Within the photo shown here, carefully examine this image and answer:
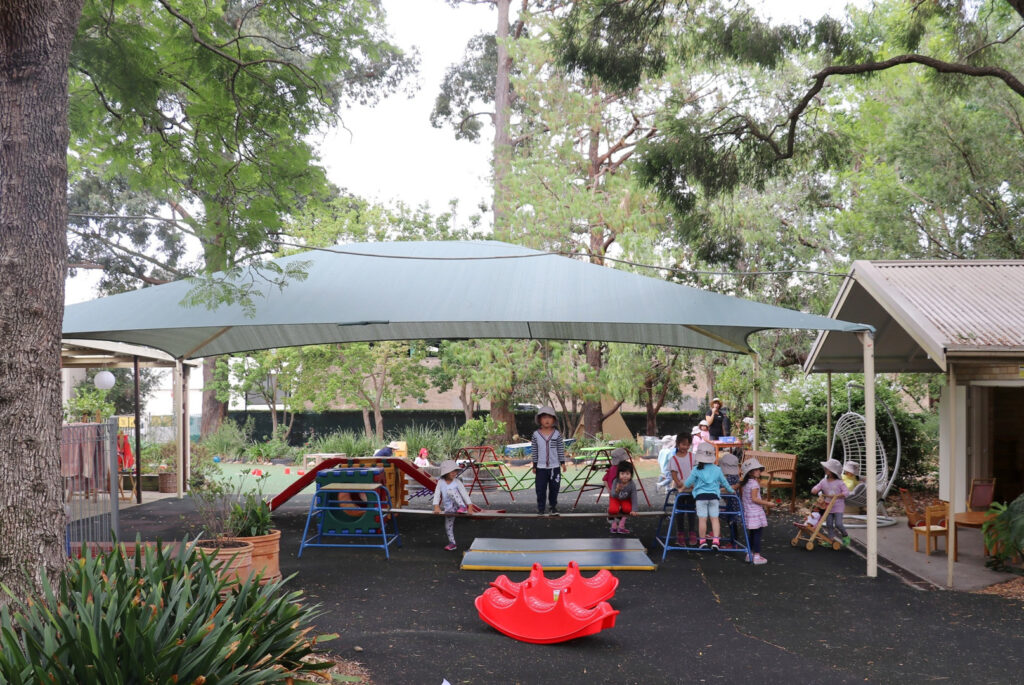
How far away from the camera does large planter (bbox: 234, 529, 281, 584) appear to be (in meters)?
7.54

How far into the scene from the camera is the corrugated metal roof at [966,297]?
27.7 ft

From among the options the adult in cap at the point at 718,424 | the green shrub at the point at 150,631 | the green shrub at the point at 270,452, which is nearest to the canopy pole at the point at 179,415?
the green shrub at the point at 270,452

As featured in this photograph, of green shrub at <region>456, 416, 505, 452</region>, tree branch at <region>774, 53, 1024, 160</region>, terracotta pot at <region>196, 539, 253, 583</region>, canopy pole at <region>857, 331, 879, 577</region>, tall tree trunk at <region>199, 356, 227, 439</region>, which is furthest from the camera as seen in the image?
tall tree trunk at <region>199, 356, 227, 439</region>

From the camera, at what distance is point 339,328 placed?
47.3ft

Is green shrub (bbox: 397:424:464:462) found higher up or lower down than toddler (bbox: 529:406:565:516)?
lower down

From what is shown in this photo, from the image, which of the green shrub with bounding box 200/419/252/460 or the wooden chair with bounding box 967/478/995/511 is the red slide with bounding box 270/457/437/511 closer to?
the wooden chair with bounding box 967/478/995/511

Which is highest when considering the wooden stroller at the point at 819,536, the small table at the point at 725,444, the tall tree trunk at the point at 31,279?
the tall tree trunk at the point at 31,279

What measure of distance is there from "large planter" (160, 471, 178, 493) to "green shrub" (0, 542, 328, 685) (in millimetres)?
12501

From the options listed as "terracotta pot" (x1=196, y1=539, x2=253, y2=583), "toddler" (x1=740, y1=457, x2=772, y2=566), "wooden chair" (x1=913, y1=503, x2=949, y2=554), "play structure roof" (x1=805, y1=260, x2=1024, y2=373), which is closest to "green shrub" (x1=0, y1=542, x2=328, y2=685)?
"terracotta pot" (x1=196, y1=539, x2=253, y2=583)

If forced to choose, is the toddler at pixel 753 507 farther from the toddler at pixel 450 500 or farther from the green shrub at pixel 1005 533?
the toddler at pixel 450 500

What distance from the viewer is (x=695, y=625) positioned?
688cm

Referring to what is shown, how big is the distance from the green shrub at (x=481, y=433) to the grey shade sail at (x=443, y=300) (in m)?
9.25

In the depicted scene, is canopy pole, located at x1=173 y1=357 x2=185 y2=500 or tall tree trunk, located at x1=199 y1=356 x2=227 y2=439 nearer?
canopy pole, located at x1=173 y1=357 x2=185 y2=500

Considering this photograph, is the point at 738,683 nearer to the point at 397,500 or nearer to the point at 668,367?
the point at 397,500
